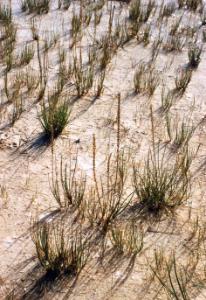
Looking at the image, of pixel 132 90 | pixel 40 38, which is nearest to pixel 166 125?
A: pixel 132 90

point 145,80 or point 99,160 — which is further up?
point 145,80

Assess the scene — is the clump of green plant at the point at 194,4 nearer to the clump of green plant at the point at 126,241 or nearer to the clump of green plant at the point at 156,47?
the clump of green plant at the point at 156,47

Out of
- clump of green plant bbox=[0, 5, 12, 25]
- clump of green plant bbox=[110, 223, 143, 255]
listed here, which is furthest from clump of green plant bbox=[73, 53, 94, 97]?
clump of green plant bbox=[110, 223, 143, 255]

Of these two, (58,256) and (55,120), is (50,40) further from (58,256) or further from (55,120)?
(58,256)

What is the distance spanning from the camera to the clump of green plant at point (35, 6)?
23.7 feet

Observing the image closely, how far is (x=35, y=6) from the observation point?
23.7 feet

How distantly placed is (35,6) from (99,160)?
165 inches

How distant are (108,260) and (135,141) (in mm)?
1571

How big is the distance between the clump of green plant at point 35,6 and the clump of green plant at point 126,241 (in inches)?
201

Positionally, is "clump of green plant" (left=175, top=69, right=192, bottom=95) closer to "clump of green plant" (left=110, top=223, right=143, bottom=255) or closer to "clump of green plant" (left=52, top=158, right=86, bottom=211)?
"clump of green plant" (left=52, top=158, right=86, bottom=211)

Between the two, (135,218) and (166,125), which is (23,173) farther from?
(166,125)

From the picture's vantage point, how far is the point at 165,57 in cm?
608

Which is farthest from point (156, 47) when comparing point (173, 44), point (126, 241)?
point (126, 241)

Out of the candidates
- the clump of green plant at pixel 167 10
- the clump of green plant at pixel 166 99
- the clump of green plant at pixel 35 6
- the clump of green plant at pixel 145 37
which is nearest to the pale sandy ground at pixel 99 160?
the clump of green plant at pixel 166 99
